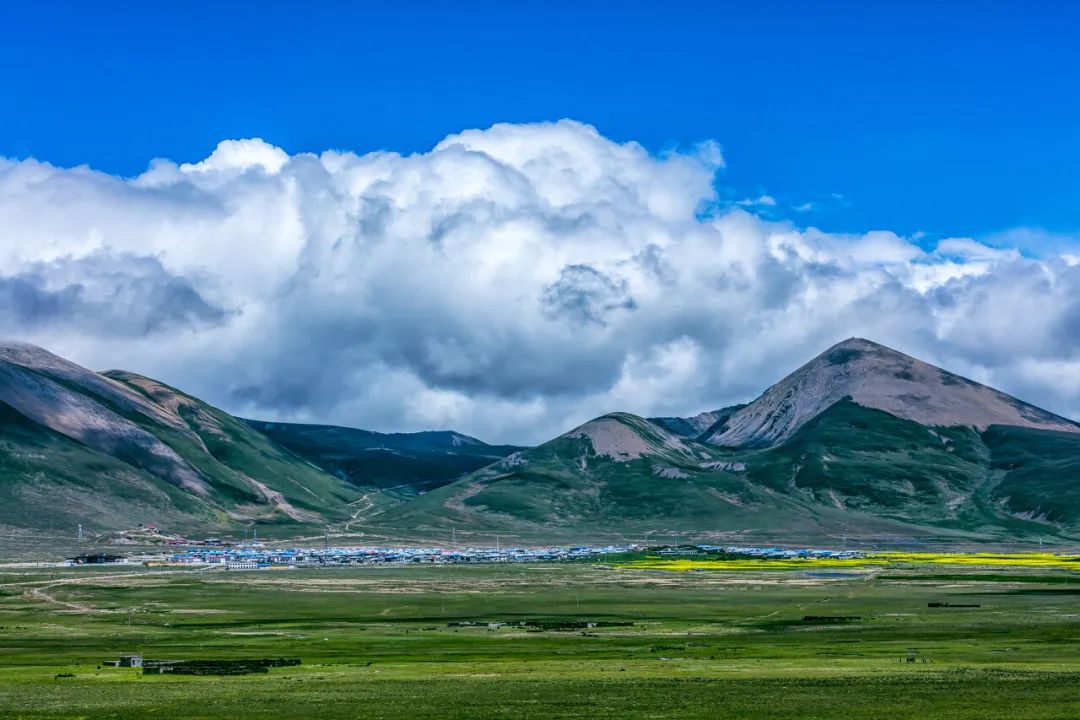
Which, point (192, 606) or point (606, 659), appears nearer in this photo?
point (606, 659)

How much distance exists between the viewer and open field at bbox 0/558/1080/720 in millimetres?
76500

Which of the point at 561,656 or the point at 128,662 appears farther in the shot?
the point at 561,656

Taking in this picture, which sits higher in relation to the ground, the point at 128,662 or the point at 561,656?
the point at 128,662

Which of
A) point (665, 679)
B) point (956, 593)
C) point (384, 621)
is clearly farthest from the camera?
point (956, 593)

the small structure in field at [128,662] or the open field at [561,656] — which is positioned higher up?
the small structure in field at [128,662]

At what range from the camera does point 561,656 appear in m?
106

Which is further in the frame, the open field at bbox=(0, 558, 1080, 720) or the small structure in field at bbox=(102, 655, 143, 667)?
the small structure in field at bbox=(102, 655, 143, 667)

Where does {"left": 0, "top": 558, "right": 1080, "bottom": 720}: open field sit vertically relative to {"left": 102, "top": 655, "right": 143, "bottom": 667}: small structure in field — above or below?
below

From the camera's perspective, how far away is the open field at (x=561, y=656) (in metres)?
76.5

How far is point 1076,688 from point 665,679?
26.5 m

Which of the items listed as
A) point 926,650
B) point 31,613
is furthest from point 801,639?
point 31,613

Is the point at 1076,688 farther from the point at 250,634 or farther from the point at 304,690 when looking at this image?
the point at 250,634

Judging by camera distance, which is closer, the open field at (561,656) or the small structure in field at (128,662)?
the open field at (561,656)

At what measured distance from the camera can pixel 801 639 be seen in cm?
11962
